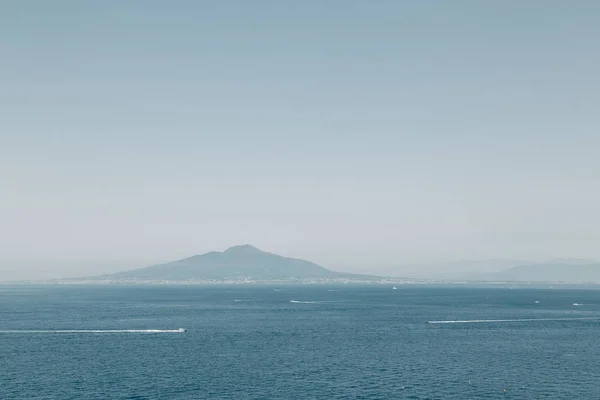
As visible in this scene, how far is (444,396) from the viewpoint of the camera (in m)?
105

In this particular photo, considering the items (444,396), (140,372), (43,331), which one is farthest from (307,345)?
(43,331)

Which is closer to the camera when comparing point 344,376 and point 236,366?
point 344,376

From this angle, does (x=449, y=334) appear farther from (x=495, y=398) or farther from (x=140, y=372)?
(x=140, y=372)

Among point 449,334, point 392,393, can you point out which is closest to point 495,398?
point 392,393

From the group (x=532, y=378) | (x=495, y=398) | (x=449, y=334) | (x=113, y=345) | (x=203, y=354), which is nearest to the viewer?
(x=495, y=398)

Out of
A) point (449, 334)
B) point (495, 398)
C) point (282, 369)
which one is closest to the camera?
point (495, 398)

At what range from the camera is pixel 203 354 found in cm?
14938

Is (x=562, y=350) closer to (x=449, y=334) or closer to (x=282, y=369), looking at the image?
(x=449, y=334)

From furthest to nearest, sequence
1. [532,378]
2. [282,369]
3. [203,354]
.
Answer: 1. [203,354]
2. [282,369]
3. [532,378]

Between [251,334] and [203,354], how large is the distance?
133 feet

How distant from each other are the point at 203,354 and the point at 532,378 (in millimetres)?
79646

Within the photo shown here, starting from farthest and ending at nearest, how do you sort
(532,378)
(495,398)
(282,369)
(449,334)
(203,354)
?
(449,334) → (203,354) → (282,369) → (532,378) → (495,398)

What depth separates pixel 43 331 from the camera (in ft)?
635

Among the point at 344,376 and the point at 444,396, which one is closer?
the point at 444,396
